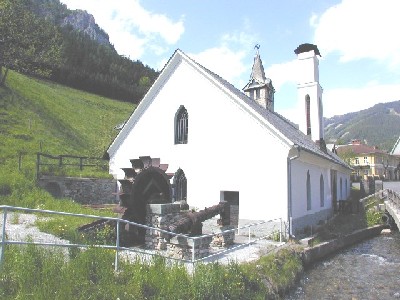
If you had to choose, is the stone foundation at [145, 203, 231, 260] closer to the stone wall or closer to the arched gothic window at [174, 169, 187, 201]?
the arched gothic window at [174, 169, 187, 201]

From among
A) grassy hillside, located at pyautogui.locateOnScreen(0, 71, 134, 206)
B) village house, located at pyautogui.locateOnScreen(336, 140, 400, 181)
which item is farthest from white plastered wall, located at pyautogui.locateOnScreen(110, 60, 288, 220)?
village house, located at pyautogui.locateOnScreen(336, 140, 400, 181)

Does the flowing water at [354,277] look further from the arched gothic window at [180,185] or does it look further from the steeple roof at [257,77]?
the steeple roof at [257,77]

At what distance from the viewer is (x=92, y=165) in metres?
25.0

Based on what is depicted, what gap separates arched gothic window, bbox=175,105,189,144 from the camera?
18000mm

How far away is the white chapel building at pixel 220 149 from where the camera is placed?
14.9m

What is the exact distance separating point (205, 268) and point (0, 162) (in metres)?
18.1

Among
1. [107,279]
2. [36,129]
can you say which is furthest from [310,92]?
[107,279]

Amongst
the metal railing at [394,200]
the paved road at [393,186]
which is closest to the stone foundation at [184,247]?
the metal railing at [394,200]

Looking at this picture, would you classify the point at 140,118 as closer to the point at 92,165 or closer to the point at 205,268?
the point at 92,165

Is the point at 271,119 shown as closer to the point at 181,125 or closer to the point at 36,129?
the point at 181,125

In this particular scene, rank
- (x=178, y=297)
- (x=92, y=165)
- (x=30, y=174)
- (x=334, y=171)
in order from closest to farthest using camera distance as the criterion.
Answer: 1. (x=178, y=297)
2. (x=30, y=174)
3. (x=92, y=165)
4. (x=334, y=171)

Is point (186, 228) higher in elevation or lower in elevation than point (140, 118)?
lower

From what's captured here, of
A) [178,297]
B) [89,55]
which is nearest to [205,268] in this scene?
[178,297]

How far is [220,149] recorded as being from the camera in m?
16.4
